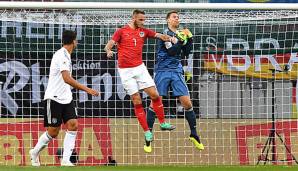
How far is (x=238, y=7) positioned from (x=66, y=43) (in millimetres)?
3388

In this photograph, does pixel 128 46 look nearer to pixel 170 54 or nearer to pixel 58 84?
pixel 170 54

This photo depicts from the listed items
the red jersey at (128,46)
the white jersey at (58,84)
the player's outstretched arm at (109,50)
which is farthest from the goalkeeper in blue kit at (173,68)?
the white jersey at (58,84)

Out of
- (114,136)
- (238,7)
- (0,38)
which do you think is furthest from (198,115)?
(0,38)

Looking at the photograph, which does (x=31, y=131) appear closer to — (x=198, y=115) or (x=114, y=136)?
(x=114, y=136)

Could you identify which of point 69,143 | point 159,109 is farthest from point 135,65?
point 69,143

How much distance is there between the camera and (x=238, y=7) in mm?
13797

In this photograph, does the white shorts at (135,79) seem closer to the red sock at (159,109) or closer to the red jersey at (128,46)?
the red jersey at (128,46)

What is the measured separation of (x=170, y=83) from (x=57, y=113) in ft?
6.85

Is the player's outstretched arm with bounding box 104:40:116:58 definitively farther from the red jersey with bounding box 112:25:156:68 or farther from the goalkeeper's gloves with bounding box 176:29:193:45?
the goalkeeper's gloves with bounding box 176:29:193:45

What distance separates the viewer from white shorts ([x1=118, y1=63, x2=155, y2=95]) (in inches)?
498

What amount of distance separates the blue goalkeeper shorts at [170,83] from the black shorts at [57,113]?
174 cm

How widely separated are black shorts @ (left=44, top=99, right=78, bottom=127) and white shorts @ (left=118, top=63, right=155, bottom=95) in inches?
45.7

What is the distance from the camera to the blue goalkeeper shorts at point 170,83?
1296 cm

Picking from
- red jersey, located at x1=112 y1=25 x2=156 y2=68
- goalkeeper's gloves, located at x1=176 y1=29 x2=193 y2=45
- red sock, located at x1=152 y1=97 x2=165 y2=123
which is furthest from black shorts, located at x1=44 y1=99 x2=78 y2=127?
goalkeeper's gloves, located at x1=176 y1=29 x2=193 y2=45
